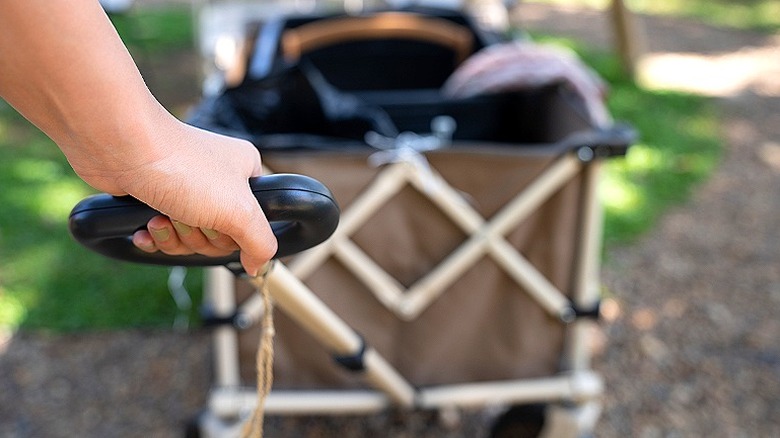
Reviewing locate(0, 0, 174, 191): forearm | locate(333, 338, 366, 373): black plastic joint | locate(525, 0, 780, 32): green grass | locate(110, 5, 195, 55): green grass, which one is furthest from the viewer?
locate(525, 0, 780, 32): green grass

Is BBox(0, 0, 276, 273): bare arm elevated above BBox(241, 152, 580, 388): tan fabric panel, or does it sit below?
above

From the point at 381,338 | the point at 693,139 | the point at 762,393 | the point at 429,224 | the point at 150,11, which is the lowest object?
the point at 150,11

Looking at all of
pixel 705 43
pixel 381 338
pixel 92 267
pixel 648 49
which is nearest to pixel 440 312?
pixel 381 338

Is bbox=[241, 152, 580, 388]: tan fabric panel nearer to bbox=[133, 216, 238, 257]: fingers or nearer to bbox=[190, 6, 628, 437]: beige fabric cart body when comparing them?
bbox=[190, 6, 628, 437]: beige fabric cart body

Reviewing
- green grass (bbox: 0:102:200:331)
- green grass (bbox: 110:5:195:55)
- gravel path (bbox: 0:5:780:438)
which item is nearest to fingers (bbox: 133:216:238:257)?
gravel path (bbox: 0:5:780:438)

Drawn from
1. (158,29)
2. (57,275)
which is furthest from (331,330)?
(158,29)

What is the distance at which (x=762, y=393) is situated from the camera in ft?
7.72

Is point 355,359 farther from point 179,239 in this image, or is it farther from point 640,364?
point 640,364

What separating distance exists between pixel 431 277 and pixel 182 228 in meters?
1.08

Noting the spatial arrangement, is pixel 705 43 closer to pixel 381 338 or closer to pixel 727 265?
pixel 727 265

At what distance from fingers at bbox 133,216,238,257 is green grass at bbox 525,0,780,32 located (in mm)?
7076

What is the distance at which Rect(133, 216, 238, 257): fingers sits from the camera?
73 centimetres

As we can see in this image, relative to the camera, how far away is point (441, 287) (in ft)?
5.83

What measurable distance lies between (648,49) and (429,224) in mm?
5073
